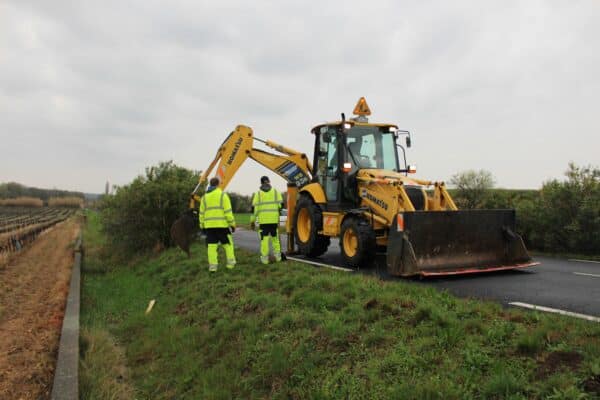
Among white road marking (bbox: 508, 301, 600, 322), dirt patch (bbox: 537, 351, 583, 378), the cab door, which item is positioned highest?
the cab door

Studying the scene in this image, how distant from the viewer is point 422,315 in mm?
4957

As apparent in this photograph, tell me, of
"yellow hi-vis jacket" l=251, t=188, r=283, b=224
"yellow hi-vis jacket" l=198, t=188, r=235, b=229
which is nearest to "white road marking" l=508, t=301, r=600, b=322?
"yellow hi-vis jacket" l=251, t=188, r=283, b=224

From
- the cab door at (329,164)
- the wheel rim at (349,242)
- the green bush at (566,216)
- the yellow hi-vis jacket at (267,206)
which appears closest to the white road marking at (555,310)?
the wheel rim at (349,242)

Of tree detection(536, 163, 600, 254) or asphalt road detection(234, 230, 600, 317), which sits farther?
tree detection(536, 163, 600, 254)

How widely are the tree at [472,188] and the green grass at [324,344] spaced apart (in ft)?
31.0

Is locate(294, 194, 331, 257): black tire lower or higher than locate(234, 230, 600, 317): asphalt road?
higher

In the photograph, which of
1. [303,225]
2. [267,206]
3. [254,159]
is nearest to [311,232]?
[303,225]

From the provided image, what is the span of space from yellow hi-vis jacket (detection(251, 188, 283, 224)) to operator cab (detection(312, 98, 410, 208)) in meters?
1.25

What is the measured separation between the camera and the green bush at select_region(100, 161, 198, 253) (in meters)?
14.5

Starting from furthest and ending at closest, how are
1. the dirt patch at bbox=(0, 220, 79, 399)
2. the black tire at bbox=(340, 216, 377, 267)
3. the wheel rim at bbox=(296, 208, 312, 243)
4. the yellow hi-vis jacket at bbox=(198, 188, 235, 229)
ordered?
the wheel rim at bbox=(296, 208, 312, 243)
the yellow hi-vis jacket at bbox=(198, 188, 235, 229)
the black tire at bbox=(340, 216, 377, 267)
the dirt patch at bbox=(0, 220, 79, 399)

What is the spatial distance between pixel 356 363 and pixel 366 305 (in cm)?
116

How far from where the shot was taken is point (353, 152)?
32.5 ft

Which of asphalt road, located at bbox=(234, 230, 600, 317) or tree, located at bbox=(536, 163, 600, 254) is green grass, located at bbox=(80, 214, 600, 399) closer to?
asphalt road, located at bbox=(234, 230, 600, 317)

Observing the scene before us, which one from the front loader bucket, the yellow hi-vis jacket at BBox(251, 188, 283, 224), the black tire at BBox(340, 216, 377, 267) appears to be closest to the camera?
the front loader bucket
